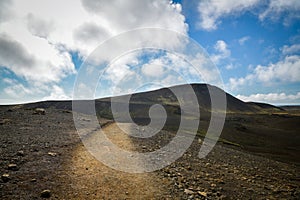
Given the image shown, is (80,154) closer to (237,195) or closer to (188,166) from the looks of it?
(188,166)

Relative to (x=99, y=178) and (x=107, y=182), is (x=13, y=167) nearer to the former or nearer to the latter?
(x=99, y=178)

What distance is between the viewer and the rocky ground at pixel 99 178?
334 inches

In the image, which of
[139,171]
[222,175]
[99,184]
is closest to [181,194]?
[139,171]

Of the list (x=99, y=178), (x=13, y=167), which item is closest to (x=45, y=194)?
(x=99, y=178)

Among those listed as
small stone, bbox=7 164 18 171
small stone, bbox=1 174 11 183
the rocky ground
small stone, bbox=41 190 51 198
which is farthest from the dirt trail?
small stone, bbox=1 174 11 183

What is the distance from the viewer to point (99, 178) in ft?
32.2

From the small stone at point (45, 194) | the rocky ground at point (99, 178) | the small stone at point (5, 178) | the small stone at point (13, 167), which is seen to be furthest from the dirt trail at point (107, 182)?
the small stone at point (5, 178)

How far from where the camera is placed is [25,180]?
8633 millimetres

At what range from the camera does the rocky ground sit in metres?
8.48

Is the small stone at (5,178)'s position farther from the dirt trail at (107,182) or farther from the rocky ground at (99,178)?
the dirt trail at (107,182)

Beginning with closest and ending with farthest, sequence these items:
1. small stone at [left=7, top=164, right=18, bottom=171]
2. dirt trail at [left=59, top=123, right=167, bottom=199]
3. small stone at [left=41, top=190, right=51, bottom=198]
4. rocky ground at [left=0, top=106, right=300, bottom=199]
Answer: small stone at [left=41, top=190, right=51, bottom=198], rocky ground at [left=0, top=106, right=300, bottom=199], dirt trail at [left=59, top=123, right=167, bottom=199], small stone at [left=7, top=164, right=18, bottom=171]

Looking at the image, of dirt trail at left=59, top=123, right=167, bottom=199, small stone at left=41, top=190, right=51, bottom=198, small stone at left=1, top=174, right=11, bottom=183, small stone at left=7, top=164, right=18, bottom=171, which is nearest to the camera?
small stone at left=41, top=190, right=51, bottom=198

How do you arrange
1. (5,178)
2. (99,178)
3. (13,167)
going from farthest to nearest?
1. (99,178)
2. (13,167)
3. (5,178)

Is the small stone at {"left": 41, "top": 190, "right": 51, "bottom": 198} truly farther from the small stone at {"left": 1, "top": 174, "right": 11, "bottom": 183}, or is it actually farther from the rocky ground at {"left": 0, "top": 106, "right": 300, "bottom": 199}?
the small stone at {"left": 1, "top": 174, "right": 11, "bottom": 183}
